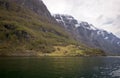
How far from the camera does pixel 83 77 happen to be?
88.6 metres

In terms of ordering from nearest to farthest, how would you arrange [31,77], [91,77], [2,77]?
[2,77]
[31,77]
[91,77]

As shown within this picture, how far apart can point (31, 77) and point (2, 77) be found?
11.3 meters

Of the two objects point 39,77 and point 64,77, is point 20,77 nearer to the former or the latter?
point 39,77

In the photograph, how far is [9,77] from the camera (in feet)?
264

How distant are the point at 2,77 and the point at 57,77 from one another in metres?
21.8

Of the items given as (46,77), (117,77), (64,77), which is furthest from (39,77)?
(117,77)

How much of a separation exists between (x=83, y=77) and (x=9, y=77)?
3003cm

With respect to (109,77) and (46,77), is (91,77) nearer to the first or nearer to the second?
(109,77)

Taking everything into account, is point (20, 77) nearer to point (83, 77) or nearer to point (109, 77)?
point (83, 77)

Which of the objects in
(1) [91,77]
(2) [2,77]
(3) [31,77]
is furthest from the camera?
(1) [91,77]

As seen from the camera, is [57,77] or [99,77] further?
[99,77]

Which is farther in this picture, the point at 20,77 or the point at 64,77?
the point at 64,77

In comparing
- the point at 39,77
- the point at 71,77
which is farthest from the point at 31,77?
the point at 71,77

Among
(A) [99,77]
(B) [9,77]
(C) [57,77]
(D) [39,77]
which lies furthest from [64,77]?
(B) [9,77]
